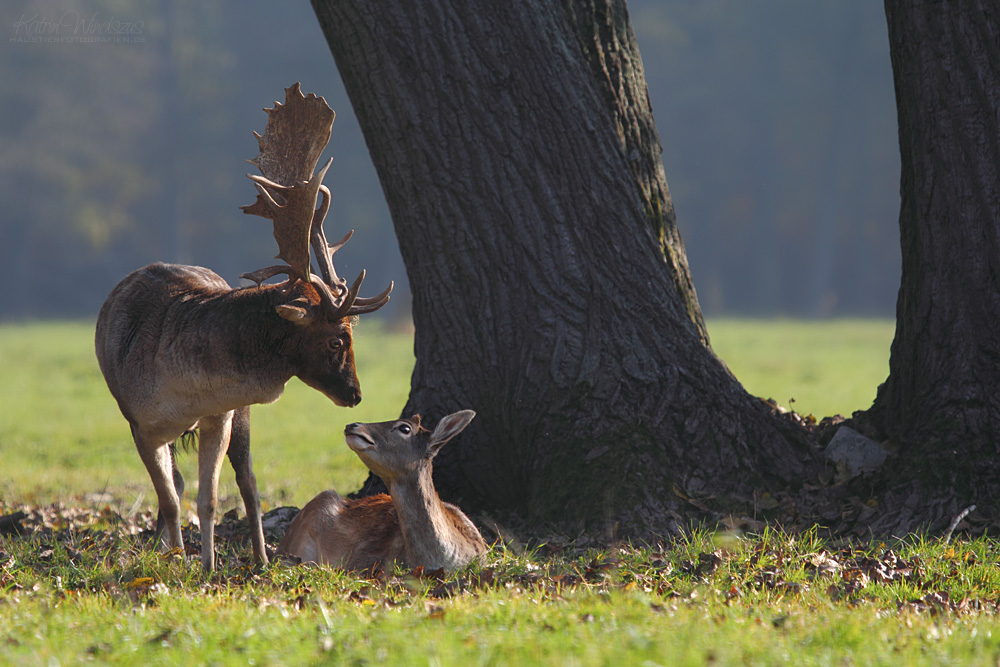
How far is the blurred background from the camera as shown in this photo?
182 feet

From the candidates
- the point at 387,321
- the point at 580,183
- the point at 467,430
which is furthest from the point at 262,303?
the point at 387,321

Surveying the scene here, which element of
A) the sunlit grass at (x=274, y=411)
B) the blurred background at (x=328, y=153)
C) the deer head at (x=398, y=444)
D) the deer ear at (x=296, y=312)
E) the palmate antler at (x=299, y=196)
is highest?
the blurred background at (x=328, y=153)

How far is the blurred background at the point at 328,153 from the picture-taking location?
182 ft

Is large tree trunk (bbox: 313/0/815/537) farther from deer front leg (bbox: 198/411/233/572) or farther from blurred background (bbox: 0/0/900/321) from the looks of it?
blurred background (bbox: 0/0/900/321)

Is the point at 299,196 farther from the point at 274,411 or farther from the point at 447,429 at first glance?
the point at 274,411

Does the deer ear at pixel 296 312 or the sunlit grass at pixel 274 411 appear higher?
the deer ear at pixel 296 312

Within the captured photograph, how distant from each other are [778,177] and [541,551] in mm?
57812

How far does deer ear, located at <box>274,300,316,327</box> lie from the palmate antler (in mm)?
110

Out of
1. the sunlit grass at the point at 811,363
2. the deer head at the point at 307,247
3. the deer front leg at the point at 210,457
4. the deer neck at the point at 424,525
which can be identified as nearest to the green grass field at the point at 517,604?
the deer neck at the point at 424,525

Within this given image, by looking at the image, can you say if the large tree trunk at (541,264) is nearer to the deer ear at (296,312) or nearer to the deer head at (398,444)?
the deer head at (398,444)

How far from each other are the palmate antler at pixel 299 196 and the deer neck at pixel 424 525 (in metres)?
0.95

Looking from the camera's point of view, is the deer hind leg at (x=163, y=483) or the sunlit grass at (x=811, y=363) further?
the sunlit grass at (x=811, y=363)

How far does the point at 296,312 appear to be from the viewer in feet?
17.4

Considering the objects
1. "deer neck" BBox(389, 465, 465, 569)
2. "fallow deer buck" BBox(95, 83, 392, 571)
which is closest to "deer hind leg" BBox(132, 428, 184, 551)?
"fallow deer buck" BBox(95, 83, 392, 571)
